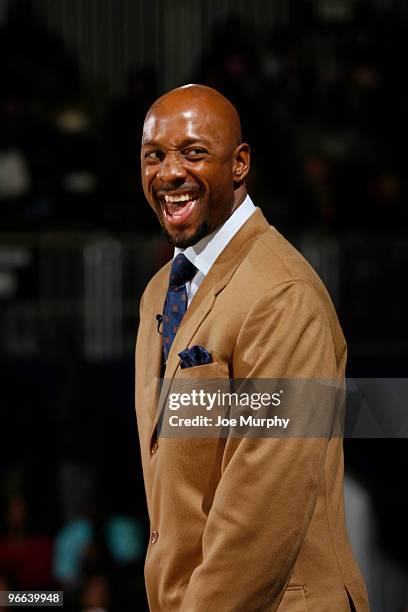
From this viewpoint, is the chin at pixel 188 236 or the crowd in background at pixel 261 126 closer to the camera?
the chin at pixel 188 236

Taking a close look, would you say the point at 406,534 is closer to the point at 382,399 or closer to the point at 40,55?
the point at 382,399

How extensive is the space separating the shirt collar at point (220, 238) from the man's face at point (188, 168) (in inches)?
0.9

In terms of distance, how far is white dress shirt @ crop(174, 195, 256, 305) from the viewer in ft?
7.86

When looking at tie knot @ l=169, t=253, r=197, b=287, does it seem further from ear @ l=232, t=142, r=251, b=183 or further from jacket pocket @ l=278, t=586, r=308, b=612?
jacket pocket @ l=278, t=586, r=308, b=612

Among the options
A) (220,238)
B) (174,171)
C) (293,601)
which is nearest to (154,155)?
(174,171)

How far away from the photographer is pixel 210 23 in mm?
8078

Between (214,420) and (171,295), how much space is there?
31cm

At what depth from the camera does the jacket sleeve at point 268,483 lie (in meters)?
2.20

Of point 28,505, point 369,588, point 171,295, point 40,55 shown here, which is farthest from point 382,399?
point 40,55

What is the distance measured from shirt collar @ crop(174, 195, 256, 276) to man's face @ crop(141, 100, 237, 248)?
0.02 meters

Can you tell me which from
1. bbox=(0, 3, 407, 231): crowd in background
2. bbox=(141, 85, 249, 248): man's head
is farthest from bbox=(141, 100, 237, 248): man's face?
bbox=(0, 3, 407, 231): crowd in background

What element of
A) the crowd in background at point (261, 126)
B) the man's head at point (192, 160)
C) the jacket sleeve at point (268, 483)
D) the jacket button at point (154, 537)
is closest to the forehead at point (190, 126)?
the man's head at point (192, 160)

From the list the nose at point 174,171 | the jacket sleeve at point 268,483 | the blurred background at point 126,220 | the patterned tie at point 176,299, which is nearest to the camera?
the jacket sleeve at point 268,483

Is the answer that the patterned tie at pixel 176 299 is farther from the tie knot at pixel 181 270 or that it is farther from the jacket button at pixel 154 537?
the jacket button at pixel 154 537
